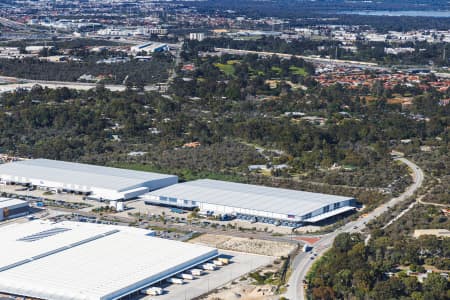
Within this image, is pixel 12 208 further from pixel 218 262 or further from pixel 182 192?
pixel 218 262

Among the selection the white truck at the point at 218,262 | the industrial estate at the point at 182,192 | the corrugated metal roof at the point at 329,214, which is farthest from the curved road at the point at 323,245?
the white truck at the point at 218,262

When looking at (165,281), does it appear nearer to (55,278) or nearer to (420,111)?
(55,278)

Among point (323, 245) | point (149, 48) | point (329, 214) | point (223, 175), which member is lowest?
point (223, 175)

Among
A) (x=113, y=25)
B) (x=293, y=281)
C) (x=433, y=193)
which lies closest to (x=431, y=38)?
(x=113, y=25)

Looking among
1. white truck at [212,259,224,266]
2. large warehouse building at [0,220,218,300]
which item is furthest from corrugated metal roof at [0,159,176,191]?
white truck at [212,259,224,266]

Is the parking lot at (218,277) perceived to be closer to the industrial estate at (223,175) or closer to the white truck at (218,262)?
the industrial estate at (223,175)

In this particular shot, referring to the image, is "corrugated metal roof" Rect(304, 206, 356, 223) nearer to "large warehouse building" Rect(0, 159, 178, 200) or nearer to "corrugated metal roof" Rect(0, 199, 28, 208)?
"large warehouse building" Rect(0, 159, 178, 200)

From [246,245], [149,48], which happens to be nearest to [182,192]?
[246,245]
